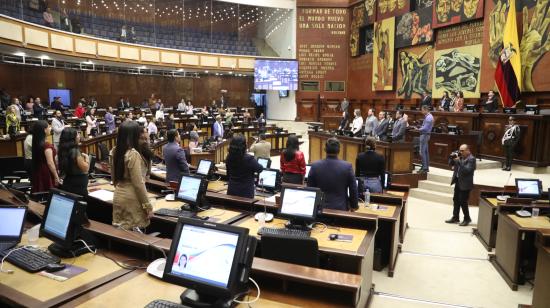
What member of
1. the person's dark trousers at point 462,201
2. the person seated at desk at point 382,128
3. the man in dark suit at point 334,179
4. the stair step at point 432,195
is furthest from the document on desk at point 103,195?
the person seated at desk at point 382,128

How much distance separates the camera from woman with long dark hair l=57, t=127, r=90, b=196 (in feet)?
14.3

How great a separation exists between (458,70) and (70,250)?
44.6 ft

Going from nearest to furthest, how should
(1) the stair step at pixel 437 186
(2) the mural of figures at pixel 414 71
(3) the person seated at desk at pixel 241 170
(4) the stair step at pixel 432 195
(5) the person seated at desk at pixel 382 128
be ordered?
(3) the person seated at desk at pixel 241 170
(4) the stair step at pixel 432 195
(1) the stair step at pixel 437 186
(5) the person seated at desk at pixel 382 128
(2) the mural of figures at pixel 414 71

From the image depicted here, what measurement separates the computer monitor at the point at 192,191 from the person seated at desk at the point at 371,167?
230 cm

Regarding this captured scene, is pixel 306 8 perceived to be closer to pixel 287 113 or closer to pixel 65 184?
pixel 287 113

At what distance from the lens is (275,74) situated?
20.0 meters

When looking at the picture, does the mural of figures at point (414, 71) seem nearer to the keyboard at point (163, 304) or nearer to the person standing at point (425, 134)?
the person standing at point (425, 134)

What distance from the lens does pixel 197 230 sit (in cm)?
235

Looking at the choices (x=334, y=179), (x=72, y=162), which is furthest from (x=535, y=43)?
(x=72, y=162)

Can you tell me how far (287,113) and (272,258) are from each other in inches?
743

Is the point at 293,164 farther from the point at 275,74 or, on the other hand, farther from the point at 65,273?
the point at 275,74

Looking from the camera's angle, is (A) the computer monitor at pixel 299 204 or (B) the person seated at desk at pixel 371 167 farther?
(B) the person seated at desk at pixel 371 167

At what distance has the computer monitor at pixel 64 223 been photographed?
2.85 meters

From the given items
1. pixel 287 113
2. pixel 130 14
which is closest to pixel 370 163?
pixel 287 113
